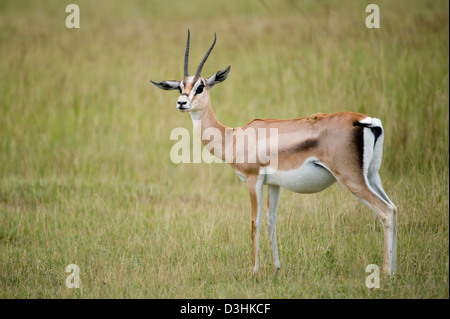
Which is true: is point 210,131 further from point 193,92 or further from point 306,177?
point 306,177

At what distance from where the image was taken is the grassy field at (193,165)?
205 inches

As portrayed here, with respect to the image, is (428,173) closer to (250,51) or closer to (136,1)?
(250,51)

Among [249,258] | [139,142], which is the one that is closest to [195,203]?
[249,258]

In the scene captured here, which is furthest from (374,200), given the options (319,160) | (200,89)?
(200,89)

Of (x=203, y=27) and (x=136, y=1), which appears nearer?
(x=203, y=27)

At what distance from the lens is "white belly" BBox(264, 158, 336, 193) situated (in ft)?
15.3

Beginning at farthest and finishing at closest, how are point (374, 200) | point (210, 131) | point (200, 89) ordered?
1. point (210, 131)
2. point (200, 89)
3. point (374, 200)

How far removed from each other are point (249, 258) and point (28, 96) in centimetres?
739

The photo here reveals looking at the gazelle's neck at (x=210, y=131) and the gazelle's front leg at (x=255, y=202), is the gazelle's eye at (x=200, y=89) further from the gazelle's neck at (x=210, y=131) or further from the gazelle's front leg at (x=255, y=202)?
the gazelle's front leg at (x=255, y=202)

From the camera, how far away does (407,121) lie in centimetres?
827

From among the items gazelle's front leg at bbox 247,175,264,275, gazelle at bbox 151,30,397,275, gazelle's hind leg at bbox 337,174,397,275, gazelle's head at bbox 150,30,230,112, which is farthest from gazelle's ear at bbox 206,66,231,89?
gazelle's hind leg at bbox 337,174,397,275

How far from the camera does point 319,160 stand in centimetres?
461

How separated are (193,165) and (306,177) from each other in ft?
14.8

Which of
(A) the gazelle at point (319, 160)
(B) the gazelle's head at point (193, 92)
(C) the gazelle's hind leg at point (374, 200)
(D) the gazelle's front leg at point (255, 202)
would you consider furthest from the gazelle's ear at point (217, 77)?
(C) the gazelle's hind leg at point (374, 200)
